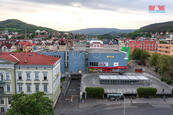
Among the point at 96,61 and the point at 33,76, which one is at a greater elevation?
the point at 33,76

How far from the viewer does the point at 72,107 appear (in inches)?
1287

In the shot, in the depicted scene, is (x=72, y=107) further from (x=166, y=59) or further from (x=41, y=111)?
(x=166, y=59)

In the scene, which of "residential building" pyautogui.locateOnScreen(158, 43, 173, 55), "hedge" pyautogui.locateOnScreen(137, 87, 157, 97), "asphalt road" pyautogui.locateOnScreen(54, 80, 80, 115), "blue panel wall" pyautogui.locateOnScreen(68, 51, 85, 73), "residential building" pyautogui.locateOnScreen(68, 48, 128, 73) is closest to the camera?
"asphalt road" pyautogui.locateOnScreen(54, 80, 80, 115)

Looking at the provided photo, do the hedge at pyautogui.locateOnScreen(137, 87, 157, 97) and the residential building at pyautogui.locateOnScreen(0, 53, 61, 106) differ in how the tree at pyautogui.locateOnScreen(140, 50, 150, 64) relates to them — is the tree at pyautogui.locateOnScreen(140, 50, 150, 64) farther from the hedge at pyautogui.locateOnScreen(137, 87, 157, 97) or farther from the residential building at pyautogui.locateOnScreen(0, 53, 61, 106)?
the residential building at pyautogui.locateOnScreen(0, 53, 61, 106)

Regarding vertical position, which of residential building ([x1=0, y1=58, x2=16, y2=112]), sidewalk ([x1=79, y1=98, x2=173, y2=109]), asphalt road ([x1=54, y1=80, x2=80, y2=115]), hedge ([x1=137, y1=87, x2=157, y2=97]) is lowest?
asphalt road ([x1=54, y1=80, x2=80, y2=115])

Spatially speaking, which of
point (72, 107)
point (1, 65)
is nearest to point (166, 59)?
point (72, 107)

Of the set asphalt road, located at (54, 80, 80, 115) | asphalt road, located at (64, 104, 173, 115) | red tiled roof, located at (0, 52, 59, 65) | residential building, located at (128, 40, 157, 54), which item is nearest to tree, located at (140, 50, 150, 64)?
residential building, located at (128, 40, 157, 54)

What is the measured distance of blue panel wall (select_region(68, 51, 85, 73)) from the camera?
187 ft

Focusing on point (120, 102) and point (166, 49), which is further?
point (166, 49)

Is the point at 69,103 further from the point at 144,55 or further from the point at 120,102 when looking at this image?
the point at 144,55

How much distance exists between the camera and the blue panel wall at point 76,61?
57.1 metres

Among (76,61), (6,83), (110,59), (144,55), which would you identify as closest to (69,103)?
(6,83)

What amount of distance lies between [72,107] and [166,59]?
3931 centimetres

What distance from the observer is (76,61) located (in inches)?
2274
